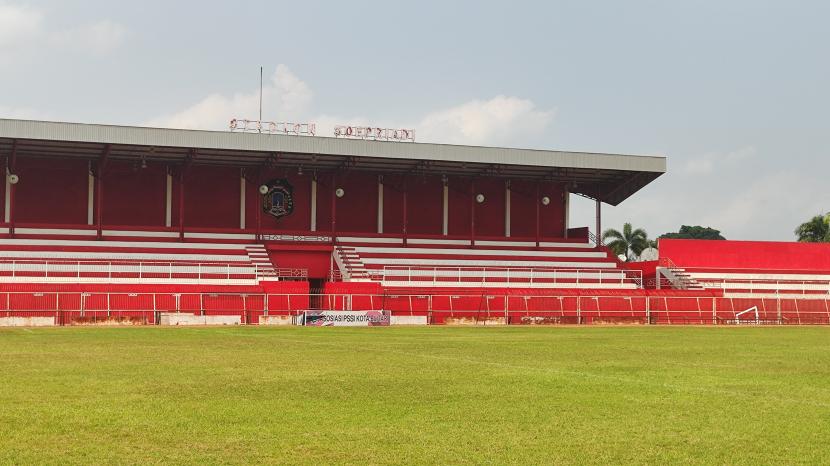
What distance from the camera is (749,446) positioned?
29.9 ft

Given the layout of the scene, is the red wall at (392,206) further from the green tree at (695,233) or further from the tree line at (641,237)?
the green tree at (695,233)

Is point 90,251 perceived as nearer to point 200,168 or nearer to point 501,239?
point 200,168

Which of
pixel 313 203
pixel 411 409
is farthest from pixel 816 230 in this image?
pixel 411 409

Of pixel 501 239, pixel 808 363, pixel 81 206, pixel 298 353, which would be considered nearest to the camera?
pixel 808 363

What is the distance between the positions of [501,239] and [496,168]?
16.1 ft

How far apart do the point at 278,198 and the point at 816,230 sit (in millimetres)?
51353

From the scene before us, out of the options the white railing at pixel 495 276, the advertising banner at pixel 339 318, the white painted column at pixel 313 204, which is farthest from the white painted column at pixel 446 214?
the advertising banner at pixel 339 318

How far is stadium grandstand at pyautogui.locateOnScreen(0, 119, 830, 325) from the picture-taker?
160 ft

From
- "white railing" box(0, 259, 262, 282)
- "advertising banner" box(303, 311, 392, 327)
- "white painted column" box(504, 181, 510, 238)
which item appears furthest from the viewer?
"white painted column" box(504, 181, 510, 238)

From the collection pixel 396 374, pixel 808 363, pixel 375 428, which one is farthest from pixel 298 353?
pixel 375 428

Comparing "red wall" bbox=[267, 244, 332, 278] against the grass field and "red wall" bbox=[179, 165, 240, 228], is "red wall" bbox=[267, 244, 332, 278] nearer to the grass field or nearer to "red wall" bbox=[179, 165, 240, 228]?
"red wall" bbox=[179, 165, 240, 228]

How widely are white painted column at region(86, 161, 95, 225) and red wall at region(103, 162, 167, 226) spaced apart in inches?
24.2

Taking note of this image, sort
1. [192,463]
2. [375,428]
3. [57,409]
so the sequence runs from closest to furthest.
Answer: [192,463], [375,428], [57,409]

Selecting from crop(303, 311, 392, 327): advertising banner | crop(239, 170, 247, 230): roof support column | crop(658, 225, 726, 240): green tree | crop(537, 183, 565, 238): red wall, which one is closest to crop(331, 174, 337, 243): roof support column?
crop(239, 170, 247, 230): roof support column
